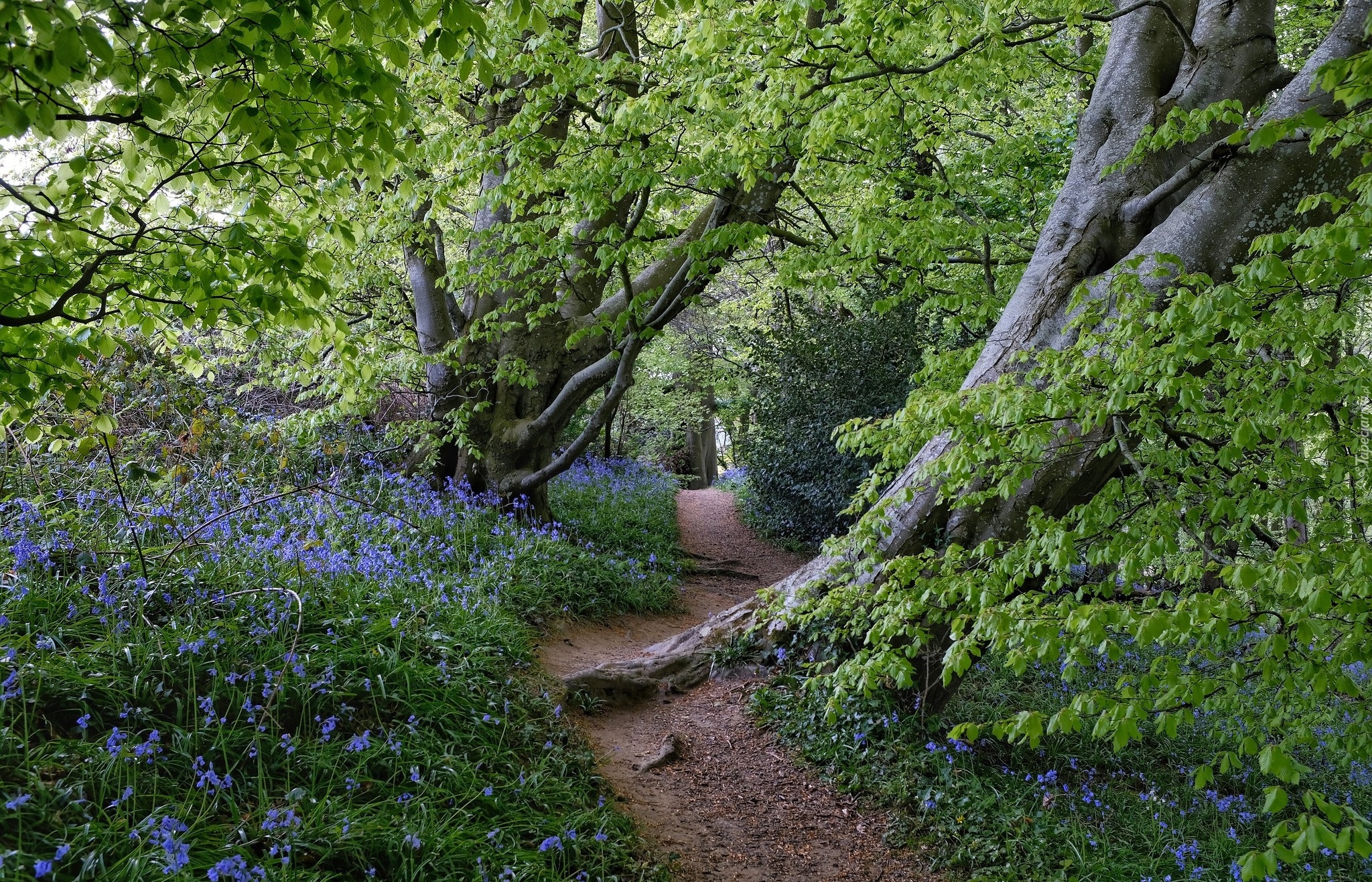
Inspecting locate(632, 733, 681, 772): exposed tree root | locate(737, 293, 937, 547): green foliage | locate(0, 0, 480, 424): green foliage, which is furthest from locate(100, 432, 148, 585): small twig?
locate(737, 293, 937, 547): green foliage

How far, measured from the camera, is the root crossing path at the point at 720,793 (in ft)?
14.3

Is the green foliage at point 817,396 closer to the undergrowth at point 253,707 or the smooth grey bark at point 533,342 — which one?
the smooth grey bark at point 533,342

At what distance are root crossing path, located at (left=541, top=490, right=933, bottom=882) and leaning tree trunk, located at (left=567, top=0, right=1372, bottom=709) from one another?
54cm

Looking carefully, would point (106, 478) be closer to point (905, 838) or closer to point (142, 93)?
point (142, 93)

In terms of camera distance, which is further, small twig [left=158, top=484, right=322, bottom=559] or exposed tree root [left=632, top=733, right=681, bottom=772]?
exposed tree root [left=632, top=733, right=681, bottom=772]

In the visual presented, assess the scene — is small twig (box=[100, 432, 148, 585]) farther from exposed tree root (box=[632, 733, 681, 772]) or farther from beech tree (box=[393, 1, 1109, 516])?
exposed tree root (box=[632, 733, 681, 772])

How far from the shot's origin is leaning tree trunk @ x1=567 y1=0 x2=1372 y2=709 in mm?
4621

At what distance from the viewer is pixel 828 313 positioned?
41.5ft

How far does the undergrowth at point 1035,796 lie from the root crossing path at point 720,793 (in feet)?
0.70

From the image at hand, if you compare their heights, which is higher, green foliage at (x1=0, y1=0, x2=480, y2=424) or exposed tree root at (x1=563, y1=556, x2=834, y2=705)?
green foliage at (x1=0, y1=0, x2=480, y2=424)

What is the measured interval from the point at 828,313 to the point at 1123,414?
8.69 meters

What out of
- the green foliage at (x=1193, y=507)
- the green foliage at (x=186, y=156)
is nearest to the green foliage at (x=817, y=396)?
the green foliage at (x=1193, y=507)

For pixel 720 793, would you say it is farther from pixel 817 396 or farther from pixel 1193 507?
pixel 817 396

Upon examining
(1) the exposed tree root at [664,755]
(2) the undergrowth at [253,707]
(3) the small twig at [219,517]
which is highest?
(3) the small twig at [219,517]
